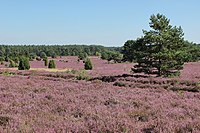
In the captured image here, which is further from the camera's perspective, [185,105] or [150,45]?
[150,45]

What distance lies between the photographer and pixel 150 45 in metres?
28.2

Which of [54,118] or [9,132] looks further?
[54,118]

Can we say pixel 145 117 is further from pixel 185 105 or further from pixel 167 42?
pixel 167 42

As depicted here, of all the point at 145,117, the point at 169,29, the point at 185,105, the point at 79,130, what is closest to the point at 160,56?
the point at 169,29

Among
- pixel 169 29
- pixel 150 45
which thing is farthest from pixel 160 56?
pixel 169 29

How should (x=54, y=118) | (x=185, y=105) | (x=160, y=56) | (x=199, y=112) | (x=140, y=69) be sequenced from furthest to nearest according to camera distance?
(x=140, y=69) → (x=160, y=56) → (x=185, y=105) → (x=199, y=112) → (x=54, y=118)

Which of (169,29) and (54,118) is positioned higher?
(169,29)

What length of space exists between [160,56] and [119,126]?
68.0 ft

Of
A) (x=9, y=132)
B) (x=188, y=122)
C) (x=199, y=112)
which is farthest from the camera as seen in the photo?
(x=199, y=112)

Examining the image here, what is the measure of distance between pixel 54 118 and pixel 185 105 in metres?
4.30

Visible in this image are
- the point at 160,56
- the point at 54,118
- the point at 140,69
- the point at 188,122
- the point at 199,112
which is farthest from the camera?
the point at 140,69

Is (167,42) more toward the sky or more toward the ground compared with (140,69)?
more toward the sky

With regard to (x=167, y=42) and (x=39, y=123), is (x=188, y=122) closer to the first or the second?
(x=39, y=123)

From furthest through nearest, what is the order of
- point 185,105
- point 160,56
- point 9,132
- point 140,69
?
point 140,69
point 160,56
point 185,105
point 9,132
